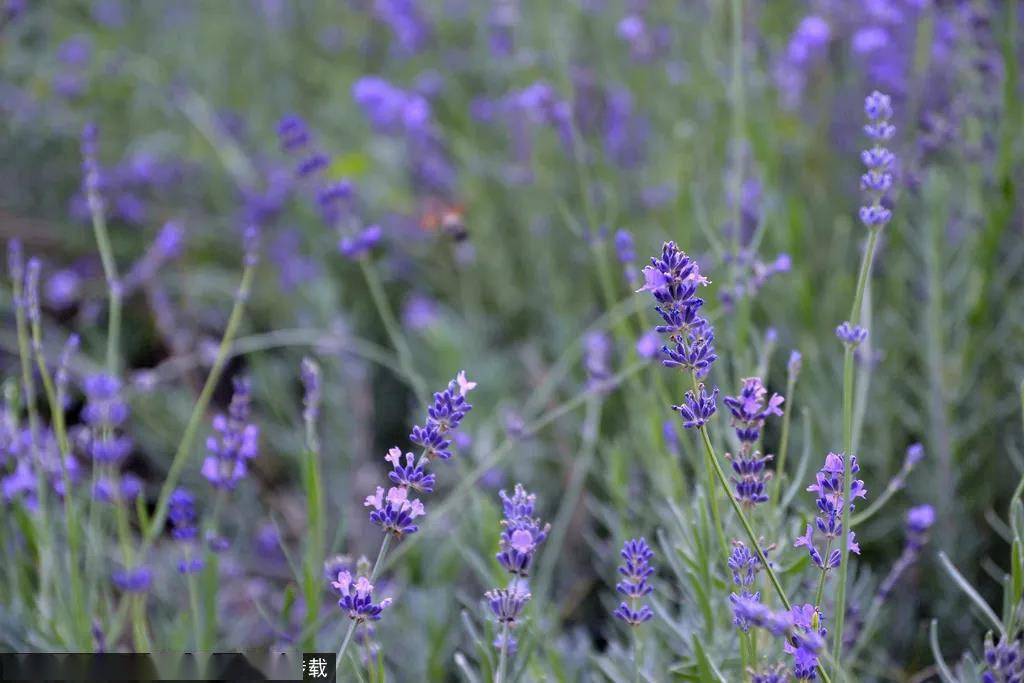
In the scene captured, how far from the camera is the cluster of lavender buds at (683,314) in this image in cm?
87

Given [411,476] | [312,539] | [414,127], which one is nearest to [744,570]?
[411,476]

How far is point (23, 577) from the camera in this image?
5.34ft

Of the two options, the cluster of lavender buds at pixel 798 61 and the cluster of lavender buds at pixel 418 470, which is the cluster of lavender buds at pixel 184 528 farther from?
the cluster of lavender buds at pixel 798 61

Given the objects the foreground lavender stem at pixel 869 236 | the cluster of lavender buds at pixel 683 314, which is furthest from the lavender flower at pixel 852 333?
the cluster of lavender buds at pixel 683 314

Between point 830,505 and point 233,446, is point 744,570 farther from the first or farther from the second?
point 233,446

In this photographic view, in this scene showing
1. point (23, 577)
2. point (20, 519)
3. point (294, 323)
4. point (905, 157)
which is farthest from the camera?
point (294, 323)

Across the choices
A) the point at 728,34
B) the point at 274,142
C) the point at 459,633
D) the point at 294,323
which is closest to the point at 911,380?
the point at 459,633

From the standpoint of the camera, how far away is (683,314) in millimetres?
876

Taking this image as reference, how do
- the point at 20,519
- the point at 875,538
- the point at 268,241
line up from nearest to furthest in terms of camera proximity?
the point at 20,519 → the point at 875,538 → the point at 268,241

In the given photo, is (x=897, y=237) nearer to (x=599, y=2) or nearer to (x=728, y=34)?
(x=728, y=34)

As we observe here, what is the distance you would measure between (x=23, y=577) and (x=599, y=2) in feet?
7.06

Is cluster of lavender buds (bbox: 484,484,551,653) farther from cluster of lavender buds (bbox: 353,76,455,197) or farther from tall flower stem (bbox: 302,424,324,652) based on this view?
cluster of lavender buds (bbox: 353,76,455,197)

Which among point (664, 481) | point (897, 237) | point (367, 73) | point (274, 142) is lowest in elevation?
point (664, 481)

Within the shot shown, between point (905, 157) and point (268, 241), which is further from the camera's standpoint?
point (268, 241)
